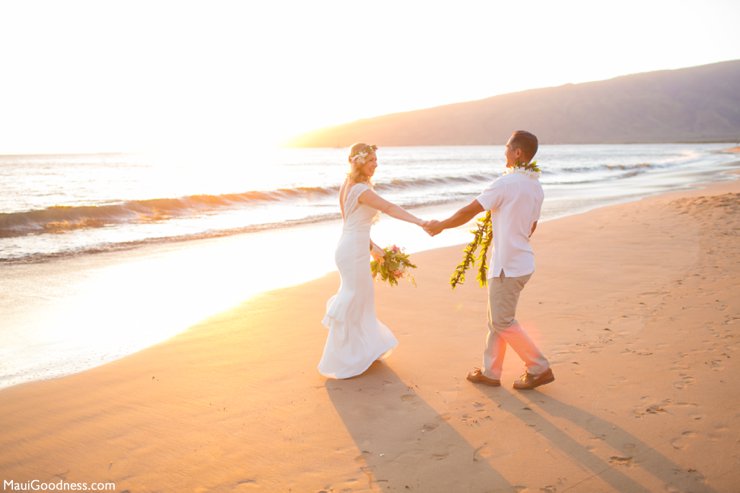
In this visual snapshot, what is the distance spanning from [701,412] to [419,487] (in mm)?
2426

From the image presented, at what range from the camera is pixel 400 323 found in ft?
22.8

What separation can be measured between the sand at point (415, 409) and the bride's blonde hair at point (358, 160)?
6.59 feet

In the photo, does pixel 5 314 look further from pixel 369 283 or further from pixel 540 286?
pixel 540 286

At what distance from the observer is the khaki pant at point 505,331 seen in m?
4.75

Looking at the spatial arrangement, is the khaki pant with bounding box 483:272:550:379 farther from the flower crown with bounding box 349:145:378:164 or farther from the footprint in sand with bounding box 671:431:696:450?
the flower crown with bounding box 349:145:378:164

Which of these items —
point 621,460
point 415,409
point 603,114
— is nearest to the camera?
point 621,460

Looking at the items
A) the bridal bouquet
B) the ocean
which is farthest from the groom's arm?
the ocean

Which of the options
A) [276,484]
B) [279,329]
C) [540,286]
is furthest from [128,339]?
[540,286]

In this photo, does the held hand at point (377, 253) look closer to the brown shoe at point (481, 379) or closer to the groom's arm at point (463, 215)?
the groom's arm at point (463, 215)

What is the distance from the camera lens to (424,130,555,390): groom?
4629mm

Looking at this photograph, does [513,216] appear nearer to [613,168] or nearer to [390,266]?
[390,266]

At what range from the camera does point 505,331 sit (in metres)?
4.86

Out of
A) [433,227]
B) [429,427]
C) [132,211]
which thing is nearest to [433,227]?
[433,227]

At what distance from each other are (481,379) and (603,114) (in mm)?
190232
